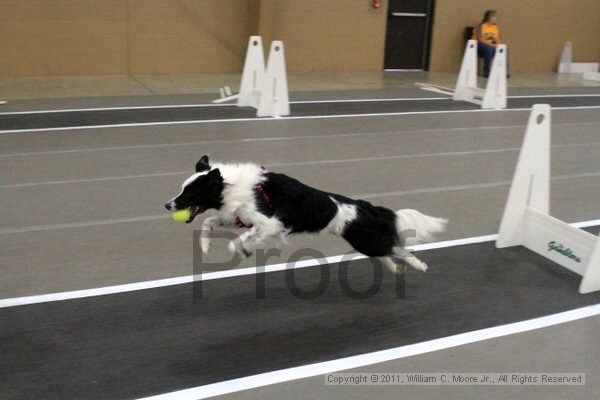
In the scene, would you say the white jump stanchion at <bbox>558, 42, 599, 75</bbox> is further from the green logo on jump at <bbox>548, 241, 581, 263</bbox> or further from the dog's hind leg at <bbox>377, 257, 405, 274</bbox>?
the dog's hind leg at <bbox>377, 257, 405, 274</bbox>

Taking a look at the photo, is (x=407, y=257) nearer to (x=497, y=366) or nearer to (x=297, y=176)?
(x=497, y=366)

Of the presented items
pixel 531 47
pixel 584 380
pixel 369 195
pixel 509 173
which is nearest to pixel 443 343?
pixel 584 380

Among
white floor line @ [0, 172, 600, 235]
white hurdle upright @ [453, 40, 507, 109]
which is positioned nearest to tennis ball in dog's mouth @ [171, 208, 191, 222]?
white floor line @ [0, 172, 600, 235]

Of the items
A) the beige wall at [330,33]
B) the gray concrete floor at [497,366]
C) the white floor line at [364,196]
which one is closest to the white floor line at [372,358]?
the gray concrete floor at [497,366]

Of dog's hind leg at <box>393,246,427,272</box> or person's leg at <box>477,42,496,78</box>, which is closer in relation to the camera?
dog's hind leg at <box>393,246,427,272</box>

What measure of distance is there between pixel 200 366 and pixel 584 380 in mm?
1853

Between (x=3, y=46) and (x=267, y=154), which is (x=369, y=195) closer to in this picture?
(x=267, y=154)

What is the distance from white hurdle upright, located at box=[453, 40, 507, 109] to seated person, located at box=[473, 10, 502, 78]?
10.1 feet

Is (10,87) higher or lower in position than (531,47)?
lower

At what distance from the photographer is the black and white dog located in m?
3.50

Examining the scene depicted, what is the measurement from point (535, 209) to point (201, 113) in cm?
574

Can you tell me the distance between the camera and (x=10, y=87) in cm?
1062

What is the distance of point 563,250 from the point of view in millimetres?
4414

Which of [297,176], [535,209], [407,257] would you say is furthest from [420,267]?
[297,176]
